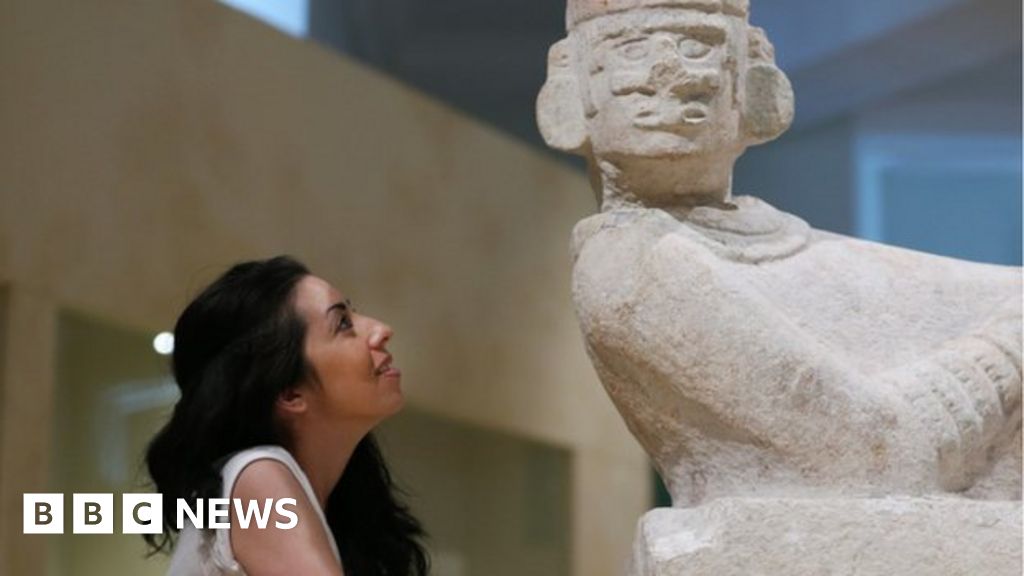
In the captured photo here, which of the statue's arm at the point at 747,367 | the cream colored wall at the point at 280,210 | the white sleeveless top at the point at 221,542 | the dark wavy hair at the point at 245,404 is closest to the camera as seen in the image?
the white sleeveless top at the point at 221,542

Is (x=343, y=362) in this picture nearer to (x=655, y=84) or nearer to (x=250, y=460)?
(x=250, y=460)

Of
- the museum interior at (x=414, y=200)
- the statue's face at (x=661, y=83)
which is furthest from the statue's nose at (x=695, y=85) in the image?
the museum interior at (x=414, y=200)

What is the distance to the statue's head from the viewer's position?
3.35 meters

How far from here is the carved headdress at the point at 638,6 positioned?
11.1ft

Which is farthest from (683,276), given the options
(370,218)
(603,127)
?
(370,218)

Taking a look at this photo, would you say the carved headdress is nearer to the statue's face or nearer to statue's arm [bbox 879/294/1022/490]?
the statue's face

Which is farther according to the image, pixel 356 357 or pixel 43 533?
pixel 43 533

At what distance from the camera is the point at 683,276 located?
128 inches

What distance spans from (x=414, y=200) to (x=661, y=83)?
9.77ft

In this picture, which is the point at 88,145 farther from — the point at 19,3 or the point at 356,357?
the point at 356,357

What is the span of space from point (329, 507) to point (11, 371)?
205 cm

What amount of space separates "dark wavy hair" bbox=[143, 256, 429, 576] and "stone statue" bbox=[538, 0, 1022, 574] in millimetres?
454

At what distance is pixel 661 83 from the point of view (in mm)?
3348

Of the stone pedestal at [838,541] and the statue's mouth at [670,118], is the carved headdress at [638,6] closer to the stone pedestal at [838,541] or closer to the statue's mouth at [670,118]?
the statue's mouth at [670,118]
